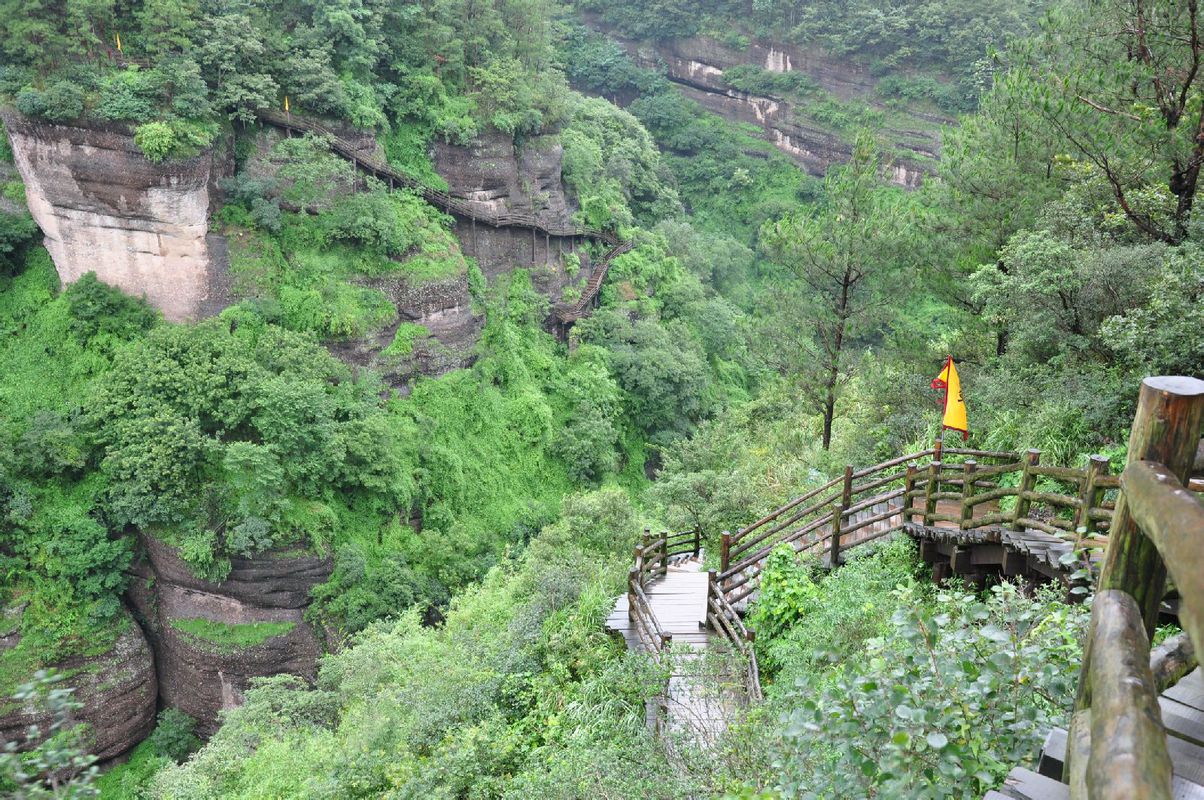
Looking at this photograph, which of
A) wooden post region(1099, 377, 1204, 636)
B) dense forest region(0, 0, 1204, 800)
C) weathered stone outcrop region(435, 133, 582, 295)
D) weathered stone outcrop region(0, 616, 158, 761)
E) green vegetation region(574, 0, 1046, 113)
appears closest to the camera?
wooden post region(1099, 377, 1204, 636)

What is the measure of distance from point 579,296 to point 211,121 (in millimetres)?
12933

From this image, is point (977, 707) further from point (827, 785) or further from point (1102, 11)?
point (1102, 11)

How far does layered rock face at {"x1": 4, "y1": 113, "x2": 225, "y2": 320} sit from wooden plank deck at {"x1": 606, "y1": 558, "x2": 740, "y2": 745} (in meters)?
16.2

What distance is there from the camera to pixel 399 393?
77.6 ft

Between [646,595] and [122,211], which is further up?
[122,211]

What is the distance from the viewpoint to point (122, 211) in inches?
800

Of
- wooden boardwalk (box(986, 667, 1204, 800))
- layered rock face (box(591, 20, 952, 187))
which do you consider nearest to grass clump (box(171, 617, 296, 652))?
wooden boardwalk (box(986, 667, 1204, 800))

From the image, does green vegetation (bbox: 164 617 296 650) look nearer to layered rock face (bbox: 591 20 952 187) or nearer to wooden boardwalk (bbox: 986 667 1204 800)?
wooden boardwalk (bbox: 986 667 1204 800)

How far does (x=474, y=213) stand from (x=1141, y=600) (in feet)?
85.6

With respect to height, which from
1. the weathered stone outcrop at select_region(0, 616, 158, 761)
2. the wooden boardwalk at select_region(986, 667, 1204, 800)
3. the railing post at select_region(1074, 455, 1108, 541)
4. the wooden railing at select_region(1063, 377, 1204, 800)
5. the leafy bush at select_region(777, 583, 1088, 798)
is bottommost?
the weathered stone outcrop at select_region(0, 616, 158, 761)

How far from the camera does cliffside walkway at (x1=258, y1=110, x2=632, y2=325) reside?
2267 centimetres

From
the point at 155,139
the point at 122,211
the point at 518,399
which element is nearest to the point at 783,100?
→ the point at 518,399

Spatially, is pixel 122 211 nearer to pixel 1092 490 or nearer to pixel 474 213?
pixel 474 213

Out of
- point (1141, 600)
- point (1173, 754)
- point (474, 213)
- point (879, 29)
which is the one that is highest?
point (879, 29)
